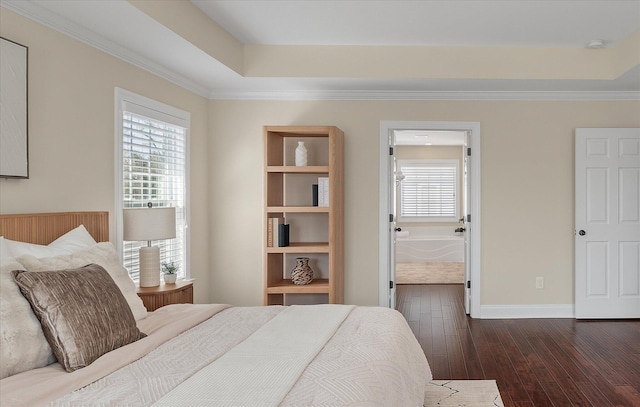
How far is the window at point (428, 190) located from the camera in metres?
10.7

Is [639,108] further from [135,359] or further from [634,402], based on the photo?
[135,359]

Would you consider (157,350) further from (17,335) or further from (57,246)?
(57,246)

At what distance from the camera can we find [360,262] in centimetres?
542

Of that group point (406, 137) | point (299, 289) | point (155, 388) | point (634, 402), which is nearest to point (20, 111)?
point (155, 388)

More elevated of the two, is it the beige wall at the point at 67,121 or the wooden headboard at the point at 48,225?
the beige wall at the point at 67,121

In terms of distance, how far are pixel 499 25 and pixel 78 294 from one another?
3.73 m

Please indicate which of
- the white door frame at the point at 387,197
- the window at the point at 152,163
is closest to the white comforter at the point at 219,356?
the window at the point at 152,163

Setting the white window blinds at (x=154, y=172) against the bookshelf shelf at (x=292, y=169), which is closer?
the white window blinds at (x=154, y=172)

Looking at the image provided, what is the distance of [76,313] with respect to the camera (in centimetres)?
199

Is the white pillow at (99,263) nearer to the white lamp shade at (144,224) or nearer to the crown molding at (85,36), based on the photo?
the white lamp shade at (144,224)

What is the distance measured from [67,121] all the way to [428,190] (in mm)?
8517

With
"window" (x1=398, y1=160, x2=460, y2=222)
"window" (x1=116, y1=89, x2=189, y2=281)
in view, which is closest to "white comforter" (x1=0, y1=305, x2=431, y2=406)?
"window" (x1=116, y1=89, x2=189, y2=281)

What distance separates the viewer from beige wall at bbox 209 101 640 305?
5.39 m

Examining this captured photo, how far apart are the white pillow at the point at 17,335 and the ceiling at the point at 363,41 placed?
1704mm
